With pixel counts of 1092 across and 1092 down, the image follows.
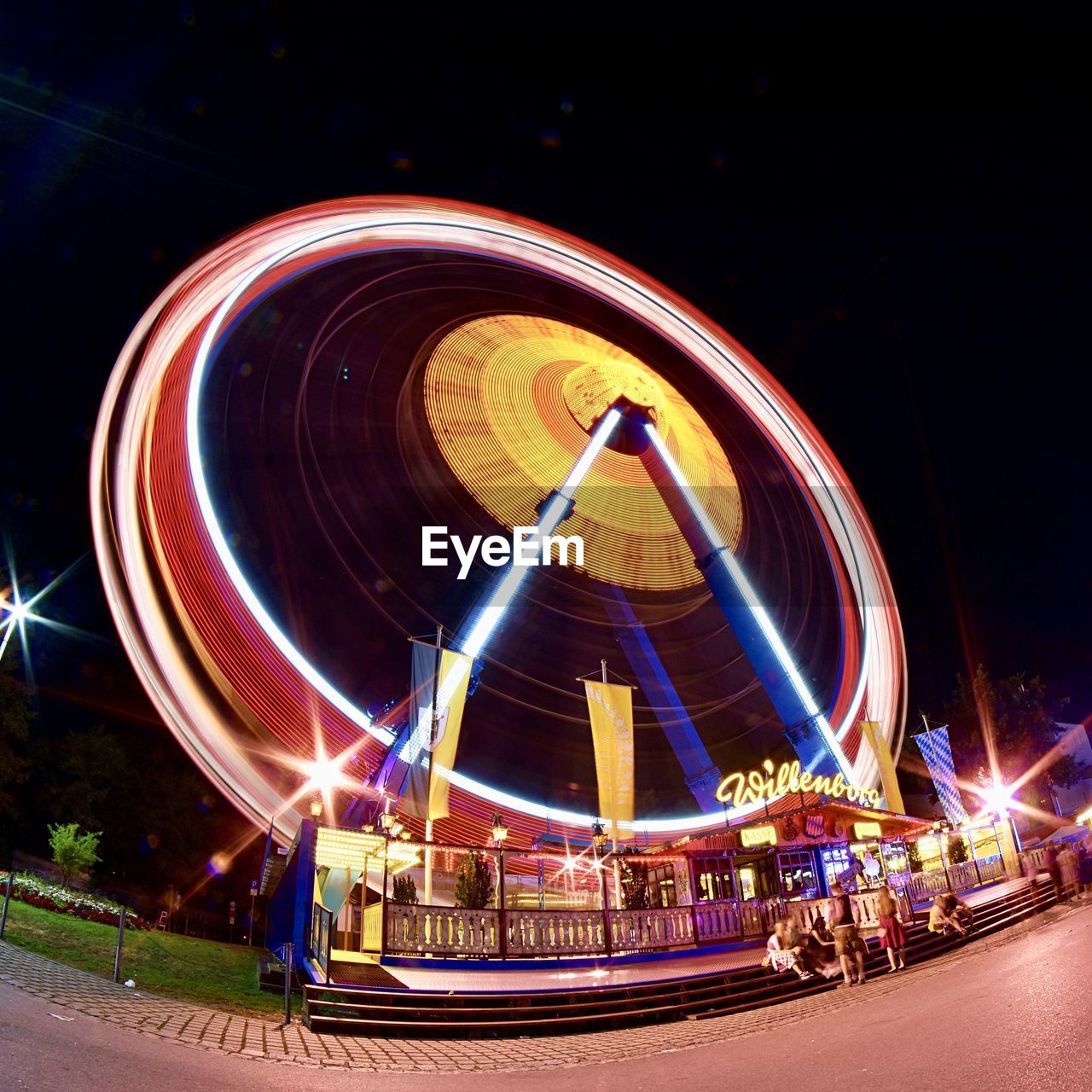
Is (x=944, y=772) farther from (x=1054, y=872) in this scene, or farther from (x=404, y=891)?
(x=404, y=891)

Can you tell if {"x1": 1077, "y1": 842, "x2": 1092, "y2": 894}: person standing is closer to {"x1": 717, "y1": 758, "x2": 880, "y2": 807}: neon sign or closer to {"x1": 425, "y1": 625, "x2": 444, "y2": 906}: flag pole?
{"x1": 717, "y1": 758, "x2": 880, "y2": 807}: neon sign

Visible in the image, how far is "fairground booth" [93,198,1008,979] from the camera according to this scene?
14.5 m

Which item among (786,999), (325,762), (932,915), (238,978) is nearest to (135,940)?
(238,978)

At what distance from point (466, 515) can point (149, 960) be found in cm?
1663

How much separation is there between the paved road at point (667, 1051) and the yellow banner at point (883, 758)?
15736 mm

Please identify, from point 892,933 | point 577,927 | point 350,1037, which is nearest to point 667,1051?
point 350,1037

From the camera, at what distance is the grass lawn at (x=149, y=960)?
8.38m

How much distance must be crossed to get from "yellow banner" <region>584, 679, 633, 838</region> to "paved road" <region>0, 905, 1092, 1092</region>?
921 centimetres

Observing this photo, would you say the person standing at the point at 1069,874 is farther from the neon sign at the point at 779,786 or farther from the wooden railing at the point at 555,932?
the wooden railing at the point at 555,932

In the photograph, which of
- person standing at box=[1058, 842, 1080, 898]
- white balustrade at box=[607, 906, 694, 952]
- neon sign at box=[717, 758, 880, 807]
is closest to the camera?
white balustrade at box=[607, 906, 694, 952]

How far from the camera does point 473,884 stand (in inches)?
598

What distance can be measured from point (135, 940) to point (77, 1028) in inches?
267

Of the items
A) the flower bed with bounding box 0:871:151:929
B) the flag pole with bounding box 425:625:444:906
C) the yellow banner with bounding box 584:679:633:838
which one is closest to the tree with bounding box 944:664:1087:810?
the yellow banner with bounding box 584:679:633:838

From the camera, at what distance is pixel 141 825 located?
2900 cm
